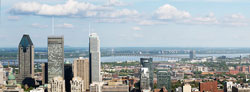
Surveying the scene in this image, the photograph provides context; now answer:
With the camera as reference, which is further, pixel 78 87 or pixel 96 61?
pixel 96 61

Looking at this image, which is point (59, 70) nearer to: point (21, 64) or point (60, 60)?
point (60, 60)

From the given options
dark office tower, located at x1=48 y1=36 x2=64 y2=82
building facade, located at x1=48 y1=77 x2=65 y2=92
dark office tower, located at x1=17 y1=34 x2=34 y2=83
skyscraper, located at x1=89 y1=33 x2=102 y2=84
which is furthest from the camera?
dark office tower, located at x1=17 y1=34 x2=34 y2=83

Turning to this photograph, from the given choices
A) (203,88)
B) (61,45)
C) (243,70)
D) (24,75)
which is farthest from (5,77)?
(243,70)

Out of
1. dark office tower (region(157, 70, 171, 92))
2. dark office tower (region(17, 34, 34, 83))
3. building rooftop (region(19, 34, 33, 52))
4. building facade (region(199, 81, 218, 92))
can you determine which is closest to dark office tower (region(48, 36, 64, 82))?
dark office tower (region(17, 34, 34, 83))

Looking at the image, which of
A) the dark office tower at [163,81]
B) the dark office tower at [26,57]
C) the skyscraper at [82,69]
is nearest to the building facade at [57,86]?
the skyscraper at [82,69]

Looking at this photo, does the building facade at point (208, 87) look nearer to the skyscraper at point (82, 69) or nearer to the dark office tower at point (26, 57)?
the skyscraper at point (82, 69)

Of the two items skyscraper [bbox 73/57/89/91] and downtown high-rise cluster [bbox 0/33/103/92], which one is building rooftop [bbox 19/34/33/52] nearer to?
downtown high-rise cluster [bbox 0/33/103/92]

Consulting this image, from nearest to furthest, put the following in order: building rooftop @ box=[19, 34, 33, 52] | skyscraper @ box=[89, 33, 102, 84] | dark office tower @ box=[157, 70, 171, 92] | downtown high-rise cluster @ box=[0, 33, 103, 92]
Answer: dark office tower @ box=[157, 70, 171, 92]
downtown high-rise cluster @ box=[0, 33, 103, 92]
skyscraper @ box=[89, 33, 102, 84]
building rooftop @ box=[19, 34, 33, 52]

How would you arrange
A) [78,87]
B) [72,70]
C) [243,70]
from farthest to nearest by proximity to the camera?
[243,70], [72,70], [78,87]
